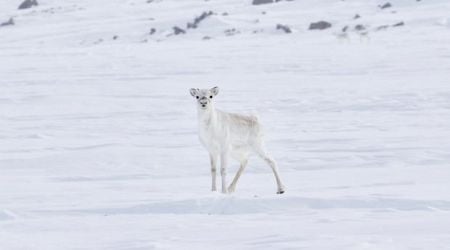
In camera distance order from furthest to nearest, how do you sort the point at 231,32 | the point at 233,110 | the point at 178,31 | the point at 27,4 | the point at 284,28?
the point at 27,4
the point at 178,31
the point at 231,32
the point at 284,28
the point at 233,110

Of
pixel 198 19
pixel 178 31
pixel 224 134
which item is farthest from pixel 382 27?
pixel 224 134

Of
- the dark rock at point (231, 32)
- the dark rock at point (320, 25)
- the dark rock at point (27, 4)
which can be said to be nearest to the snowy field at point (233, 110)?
the dark rock at point (231, 32)

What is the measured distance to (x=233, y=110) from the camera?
A: 16.0m

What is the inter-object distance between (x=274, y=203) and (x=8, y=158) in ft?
16.6

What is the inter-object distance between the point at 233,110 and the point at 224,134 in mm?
6791

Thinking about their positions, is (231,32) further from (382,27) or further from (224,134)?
(224,134)

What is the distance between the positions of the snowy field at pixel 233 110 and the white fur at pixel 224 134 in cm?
31

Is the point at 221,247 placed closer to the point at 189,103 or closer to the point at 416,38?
the point at 189,103

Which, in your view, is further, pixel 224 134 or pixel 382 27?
pixel 382 27

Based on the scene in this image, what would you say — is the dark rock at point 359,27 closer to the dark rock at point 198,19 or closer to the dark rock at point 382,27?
the dark rock at point 382,27

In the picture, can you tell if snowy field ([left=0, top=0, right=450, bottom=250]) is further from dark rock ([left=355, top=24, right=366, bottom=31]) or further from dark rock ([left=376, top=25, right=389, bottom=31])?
dark rock ([left=376, top=25, right=389, bottom=31])

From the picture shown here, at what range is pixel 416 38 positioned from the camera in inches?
956

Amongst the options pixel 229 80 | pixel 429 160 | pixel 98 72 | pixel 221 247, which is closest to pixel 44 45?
pixel 98 72

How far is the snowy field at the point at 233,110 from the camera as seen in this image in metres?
6.72
